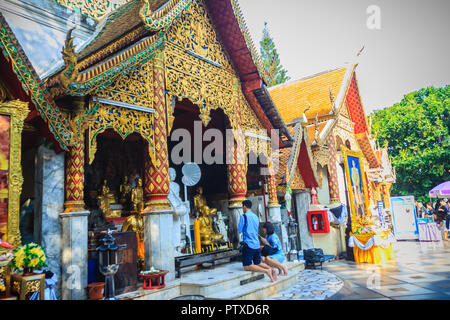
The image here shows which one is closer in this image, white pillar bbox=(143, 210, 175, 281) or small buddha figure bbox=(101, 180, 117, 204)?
white pillar bbox=(143, 210, 175, 281)

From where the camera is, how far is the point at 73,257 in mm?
4438

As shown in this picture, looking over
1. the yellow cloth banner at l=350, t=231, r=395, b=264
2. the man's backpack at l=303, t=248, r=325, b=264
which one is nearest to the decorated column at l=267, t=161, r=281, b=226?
the man's backpack at l=303, t=248, r=325, b=264

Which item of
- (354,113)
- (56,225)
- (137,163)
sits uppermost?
(354,113)

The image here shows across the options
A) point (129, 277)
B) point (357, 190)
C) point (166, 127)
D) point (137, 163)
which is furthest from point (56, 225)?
point (357, 190)

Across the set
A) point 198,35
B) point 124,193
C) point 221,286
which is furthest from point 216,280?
point 198,35

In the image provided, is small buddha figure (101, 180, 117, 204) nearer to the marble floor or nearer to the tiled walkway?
the marble floor

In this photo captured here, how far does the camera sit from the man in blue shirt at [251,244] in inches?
240

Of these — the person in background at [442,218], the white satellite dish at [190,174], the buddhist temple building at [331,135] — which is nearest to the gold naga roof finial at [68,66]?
the white satellite dish at [190,174]

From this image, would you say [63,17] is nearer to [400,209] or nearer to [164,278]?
[164,278]

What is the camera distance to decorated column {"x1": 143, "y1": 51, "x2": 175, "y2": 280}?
18.2ft

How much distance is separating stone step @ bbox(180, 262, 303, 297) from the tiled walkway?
5.31ft

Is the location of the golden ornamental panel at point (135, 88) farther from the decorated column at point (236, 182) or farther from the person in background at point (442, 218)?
the person in background at point (442, 218)

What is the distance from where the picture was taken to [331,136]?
1280 cm

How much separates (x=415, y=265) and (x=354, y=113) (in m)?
9.03
